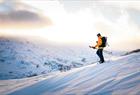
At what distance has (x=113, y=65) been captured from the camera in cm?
1673

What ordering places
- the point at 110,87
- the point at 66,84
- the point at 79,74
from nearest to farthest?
the point at 110,87
the point at 66,84
the point at 79,74

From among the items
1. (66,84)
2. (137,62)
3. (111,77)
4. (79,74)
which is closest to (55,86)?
(66,84)

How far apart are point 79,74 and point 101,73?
5.51 ft

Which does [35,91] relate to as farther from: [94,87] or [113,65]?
[113,65]

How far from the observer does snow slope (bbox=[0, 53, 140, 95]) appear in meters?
12.0

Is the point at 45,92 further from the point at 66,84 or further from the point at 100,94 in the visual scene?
the point at 100,94

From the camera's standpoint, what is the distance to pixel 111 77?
550 inches

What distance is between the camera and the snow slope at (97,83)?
11969mm

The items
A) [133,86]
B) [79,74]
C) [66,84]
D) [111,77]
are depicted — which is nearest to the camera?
[133,86]

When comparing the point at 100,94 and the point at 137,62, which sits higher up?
the point at 137,62

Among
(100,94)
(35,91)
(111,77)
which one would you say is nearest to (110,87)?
(100,94)

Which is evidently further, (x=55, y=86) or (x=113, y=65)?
(x=113, y=65)

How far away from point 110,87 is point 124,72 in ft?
7.01

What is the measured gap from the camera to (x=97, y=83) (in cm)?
1359
